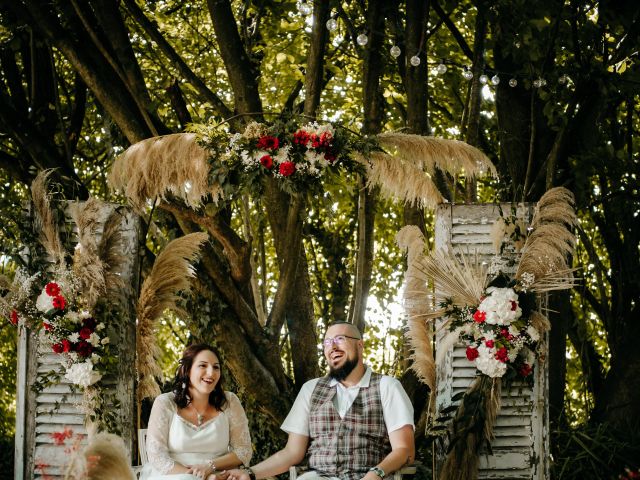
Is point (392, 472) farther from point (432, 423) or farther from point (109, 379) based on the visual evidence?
point (109, 379)

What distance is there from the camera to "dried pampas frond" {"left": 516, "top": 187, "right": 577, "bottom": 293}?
16.5 ft

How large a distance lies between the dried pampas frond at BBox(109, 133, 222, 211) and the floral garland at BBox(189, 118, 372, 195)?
0.08 m

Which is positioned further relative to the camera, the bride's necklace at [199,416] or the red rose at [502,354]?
the red rose at [502,354]

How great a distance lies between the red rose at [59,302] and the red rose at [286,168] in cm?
155

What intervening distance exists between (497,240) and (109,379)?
2.57m

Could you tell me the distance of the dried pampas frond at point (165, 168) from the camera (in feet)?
17.5

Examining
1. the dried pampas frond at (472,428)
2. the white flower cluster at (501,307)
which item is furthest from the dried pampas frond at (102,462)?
the dried pampas frond at (472,428)

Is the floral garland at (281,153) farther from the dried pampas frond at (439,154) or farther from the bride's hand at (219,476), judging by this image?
the bride's hand at (219,476)

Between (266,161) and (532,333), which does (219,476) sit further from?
(532,333)

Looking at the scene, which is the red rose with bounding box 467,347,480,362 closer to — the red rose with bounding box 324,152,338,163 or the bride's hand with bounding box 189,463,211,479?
the red rose with bounding box 324,152,338,163

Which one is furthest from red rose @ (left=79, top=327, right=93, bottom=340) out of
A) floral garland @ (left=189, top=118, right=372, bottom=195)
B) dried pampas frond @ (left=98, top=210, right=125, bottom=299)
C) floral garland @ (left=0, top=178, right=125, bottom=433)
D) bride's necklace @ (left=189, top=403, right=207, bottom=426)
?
floral garland @ (left=189, top=118, right=372, bottom=195)

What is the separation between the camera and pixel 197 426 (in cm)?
466

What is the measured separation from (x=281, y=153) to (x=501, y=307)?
5.29 feet

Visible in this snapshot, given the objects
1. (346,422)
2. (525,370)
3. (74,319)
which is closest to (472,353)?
(525,370)
